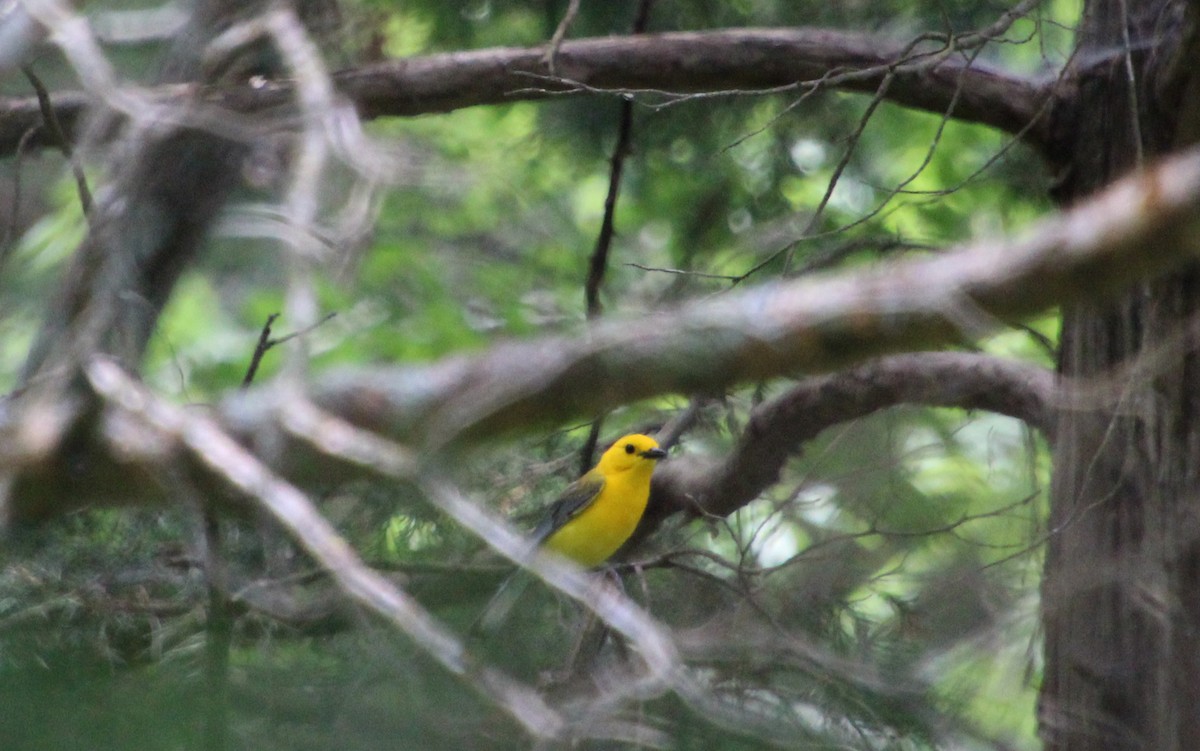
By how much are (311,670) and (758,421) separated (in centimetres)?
240

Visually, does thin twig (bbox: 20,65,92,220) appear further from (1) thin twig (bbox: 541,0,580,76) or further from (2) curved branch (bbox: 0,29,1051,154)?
(1) thin twig (bbox: 541,0,580,76)

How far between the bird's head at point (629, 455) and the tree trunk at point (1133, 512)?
1.88 m

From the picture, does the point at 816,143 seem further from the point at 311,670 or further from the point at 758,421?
the point at 311,670

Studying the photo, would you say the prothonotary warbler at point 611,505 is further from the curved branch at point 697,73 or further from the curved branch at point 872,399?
the curved branch at point 697,73

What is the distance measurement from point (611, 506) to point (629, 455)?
0.24 meters

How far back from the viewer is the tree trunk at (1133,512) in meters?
3.12

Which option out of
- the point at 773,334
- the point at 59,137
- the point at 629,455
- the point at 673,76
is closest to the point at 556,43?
the point at 673,76

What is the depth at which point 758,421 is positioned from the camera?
398cm

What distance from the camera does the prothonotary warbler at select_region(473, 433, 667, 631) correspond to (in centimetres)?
490

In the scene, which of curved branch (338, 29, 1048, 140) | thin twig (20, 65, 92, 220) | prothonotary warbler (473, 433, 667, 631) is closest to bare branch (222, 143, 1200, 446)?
thin twig (20, 65, 92, 220)

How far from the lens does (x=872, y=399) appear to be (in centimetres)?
385

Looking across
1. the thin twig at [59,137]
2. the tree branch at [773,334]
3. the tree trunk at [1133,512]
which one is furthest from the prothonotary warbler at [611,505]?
the tree branch at [773,334]

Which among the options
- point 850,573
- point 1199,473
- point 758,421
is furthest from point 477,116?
point 1199,473

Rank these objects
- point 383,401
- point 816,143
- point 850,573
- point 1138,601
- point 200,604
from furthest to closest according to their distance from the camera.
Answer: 1. point 816,143
2. point 850,573
3. point 1138,601
4. point 200,604
5. point 383,401
